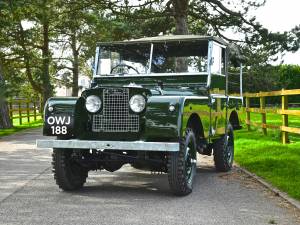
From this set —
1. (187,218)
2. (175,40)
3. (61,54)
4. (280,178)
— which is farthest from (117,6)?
(61,54)

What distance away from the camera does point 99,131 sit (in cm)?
769

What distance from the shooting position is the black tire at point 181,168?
7066 millimetres

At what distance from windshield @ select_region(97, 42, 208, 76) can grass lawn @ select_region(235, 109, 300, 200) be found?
7.04 ft

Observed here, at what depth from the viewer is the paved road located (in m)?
5.93

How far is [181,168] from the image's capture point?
7.08 meters

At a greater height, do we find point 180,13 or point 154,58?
point 180,13

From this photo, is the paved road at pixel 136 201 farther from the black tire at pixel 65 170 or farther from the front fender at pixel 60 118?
the front fender at pixel 60 118

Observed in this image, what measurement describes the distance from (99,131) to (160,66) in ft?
6.23

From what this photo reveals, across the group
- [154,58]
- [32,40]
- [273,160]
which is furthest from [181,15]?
[154,58]

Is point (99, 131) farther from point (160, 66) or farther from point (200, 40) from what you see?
point (200, 40)

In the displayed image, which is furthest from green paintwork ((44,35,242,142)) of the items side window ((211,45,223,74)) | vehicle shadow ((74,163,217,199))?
vehicle shadow ((74,163,217,199))

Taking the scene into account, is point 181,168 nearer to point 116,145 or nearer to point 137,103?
point 116,145

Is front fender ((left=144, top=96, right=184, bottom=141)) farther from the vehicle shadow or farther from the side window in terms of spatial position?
the side window

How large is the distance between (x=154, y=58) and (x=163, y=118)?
2.30 m
